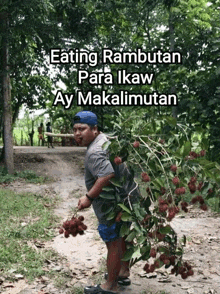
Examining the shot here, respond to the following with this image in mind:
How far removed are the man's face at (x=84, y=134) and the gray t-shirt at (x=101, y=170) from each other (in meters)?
0.06

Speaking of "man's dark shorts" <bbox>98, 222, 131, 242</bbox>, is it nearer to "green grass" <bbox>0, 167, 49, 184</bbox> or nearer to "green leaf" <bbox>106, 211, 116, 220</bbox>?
"green leaf" <bbox>106, 211, 116, 220</bbox>

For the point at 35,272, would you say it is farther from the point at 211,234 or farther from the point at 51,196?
the point at 51,196

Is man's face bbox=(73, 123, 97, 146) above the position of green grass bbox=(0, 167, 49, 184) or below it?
above

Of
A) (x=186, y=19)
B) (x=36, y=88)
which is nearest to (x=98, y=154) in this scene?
(x=186, y=19)

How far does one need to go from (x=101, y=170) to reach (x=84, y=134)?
505mm

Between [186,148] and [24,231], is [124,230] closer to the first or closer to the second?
[186,148]

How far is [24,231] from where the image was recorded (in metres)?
6.99

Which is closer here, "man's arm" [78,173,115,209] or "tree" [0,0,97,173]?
"man's arm" [78,173,115,209]

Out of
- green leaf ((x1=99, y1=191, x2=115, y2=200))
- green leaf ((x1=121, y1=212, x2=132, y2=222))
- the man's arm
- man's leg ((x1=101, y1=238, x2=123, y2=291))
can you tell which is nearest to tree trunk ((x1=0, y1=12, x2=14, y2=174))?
man's leg ((x1=101, y1=238, x2=123, y2=291))

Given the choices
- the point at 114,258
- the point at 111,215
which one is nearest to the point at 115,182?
the point at 111,215

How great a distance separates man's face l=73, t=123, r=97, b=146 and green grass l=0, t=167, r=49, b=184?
9381 millimetres

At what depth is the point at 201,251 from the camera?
6117mm

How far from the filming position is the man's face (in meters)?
4.18

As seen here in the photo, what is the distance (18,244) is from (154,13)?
15879mm
